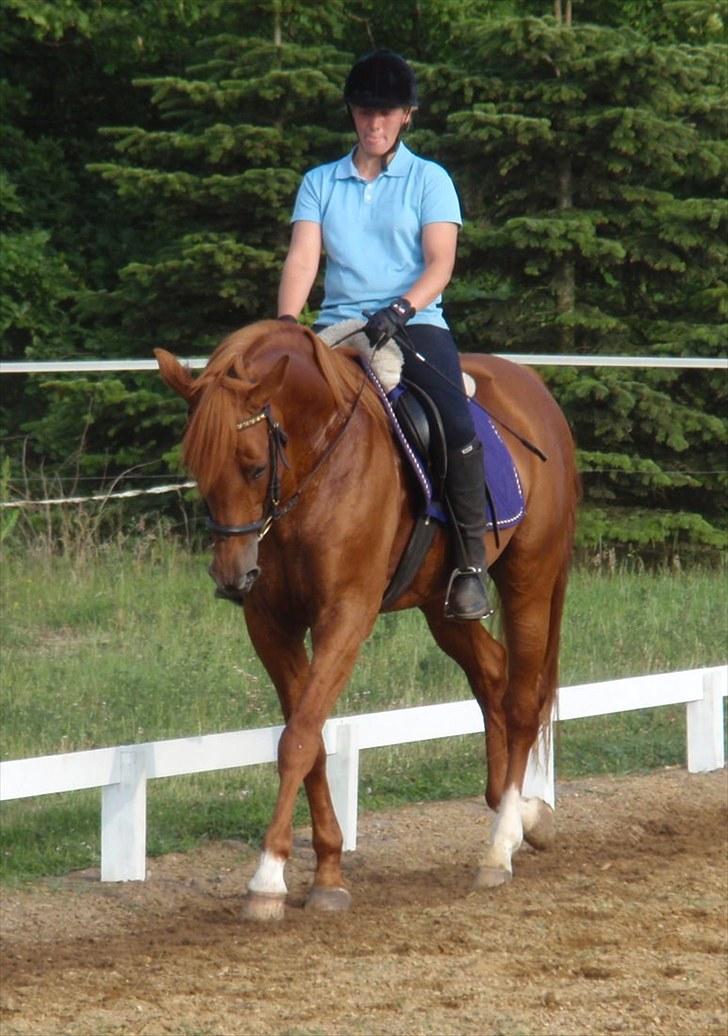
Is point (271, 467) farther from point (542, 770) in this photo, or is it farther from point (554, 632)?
point (542, 770)

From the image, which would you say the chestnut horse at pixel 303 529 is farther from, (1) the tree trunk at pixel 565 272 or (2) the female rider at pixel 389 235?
(1) the tree trunk at pixel 565 272

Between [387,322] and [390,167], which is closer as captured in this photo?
[387,322]

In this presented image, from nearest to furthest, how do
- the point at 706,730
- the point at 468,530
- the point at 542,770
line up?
1. the point at 468,530
2. the point at 542,770
3. the point at 706,730

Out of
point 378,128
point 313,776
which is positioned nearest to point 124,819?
point 313,776

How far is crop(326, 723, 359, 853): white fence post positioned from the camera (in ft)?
23.3

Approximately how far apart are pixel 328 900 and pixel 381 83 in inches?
113

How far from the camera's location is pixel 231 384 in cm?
533

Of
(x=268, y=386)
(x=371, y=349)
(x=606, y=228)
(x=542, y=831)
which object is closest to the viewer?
(x=268, y=386)

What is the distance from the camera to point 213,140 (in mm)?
15633

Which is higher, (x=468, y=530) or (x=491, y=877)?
(x=468, y=530)

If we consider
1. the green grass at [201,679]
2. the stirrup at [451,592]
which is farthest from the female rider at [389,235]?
the green grass at [201,679]

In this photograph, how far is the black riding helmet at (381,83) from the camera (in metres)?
6.08

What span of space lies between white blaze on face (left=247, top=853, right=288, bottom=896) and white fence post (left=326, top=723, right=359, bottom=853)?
1378 millimetres

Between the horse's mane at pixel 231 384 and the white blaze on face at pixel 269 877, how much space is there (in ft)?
4.13
